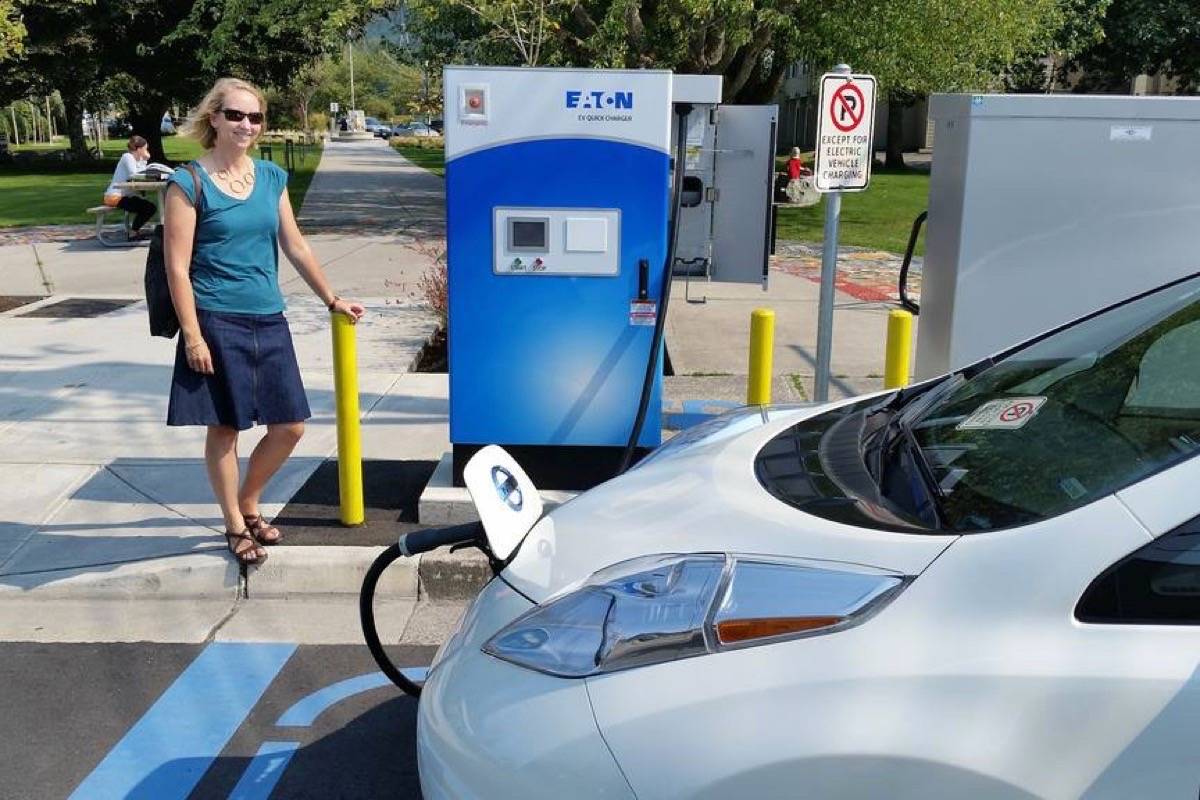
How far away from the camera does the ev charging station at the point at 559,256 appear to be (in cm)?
457

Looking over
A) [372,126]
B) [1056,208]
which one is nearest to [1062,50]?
[1056,208]

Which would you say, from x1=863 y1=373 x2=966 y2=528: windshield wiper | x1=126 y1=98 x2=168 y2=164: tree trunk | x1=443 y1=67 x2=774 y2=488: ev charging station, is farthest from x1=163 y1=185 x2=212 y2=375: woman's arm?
x1=126 y1=98 x2=168 y2=164: tree trunk

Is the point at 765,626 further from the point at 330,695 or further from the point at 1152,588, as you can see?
the point at 330,695

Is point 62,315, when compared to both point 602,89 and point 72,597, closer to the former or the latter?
point 72,597

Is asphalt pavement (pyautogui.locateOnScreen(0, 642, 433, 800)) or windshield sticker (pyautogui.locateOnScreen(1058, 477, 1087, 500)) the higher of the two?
windshield sticker (pyautogui.locateOnScreen(1058, 477, 1087, 500))

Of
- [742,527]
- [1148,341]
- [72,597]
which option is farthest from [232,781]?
[1148,341]

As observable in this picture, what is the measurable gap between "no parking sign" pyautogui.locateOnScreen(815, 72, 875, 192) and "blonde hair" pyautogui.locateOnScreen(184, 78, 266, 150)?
98.1 inches

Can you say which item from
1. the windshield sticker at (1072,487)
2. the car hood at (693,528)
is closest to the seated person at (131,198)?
the car hood at (693,528)

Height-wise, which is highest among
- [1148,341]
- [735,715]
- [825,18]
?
[825,18]

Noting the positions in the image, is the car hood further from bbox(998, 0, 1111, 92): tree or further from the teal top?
bbox(998, 0, 1111, 92): tree

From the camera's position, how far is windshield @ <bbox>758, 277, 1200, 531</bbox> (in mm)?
2064

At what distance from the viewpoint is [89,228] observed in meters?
17.7

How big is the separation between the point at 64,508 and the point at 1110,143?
5223mm

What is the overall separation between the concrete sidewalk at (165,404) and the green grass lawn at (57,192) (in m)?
3.20
